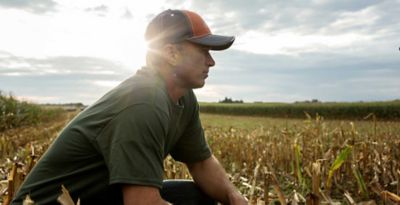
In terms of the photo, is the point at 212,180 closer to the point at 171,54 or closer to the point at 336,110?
the point at 171,54

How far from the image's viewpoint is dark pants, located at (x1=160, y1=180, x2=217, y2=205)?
132 inches

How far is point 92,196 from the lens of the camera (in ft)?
9.15

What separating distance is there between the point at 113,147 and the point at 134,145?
0.33 ft

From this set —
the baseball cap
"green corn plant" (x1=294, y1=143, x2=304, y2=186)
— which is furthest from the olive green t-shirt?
"green corn plant" (x1=294, y1=143, x2=304, y2=186)

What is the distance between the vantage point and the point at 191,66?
9.05 ft

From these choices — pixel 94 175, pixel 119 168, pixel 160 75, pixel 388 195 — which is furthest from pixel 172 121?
pixel 388 195

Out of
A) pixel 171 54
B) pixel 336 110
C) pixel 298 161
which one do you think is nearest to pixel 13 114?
pixel 298 161

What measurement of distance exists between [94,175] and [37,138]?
32.8 feet

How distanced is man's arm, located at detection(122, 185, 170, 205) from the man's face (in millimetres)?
733

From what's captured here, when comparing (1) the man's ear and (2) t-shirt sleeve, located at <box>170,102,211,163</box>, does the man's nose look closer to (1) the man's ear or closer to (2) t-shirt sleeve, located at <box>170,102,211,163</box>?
(1) the man's ear

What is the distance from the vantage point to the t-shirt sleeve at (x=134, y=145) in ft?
7.38

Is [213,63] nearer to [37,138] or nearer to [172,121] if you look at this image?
[172,121]

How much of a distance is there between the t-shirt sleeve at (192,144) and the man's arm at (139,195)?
105cm

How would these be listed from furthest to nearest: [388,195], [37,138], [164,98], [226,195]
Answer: [37,138] < [226,195] < [388,195] < [164,98]
